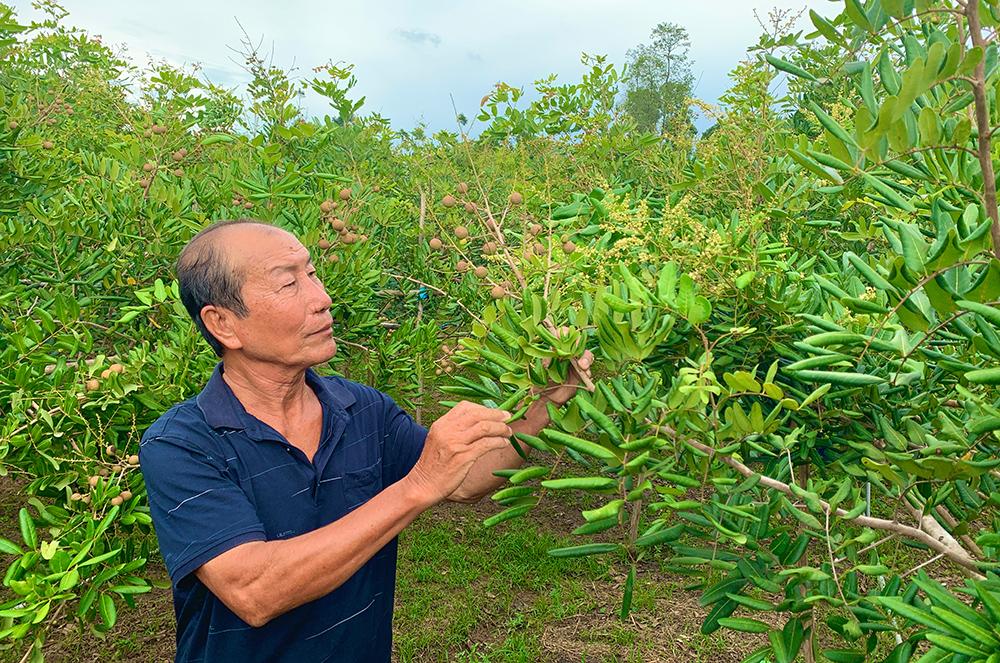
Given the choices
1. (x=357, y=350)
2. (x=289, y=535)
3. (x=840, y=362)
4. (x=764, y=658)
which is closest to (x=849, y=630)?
(x=764, y=658)

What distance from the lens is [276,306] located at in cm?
193

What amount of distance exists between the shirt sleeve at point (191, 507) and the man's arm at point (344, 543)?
40 millimetres

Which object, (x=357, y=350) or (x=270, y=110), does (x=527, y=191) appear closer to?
(x=357, y=350)

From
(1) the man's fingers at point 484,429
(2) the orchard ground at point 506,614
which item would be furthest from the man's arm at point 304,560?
(2) the orchard ground at point 506,614

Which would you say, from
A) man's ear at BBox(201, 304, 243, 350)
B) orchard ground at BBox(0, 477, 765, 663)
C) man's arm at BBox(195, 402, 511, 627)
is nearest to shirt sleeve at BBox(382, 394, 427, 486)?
man's ear at BBox(201, 304, 243, 350)

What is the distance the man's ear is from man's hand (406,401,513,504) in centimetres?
66

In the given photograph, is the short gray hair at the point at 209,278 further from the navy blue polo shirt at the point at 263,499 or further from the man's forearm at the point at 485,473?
the man's forearm at the point at 485,473

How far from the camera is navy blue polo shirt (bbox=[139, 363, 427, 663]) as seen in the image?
170 centimetres

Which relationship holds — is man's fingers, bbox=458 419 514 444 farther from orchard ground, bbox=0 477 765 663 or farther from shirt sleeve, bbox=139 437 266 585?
orchard ground, bbox=0 477 765 663

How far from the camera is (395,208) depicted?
4473mm

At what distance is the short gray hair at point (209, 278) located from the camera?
1.93 m

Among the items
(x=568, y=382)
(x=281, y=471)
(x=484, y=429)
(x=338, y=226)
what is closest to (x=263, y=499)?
(x=281, y=471)

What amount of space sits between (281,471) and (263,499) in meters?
0.08

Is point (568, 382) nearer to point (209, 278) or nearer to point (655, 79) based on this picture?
point (209, 278)
